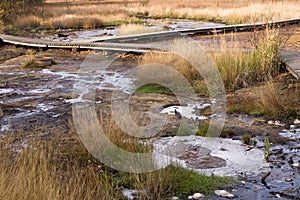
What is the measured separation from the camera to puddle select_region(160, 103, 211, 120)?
6.99m

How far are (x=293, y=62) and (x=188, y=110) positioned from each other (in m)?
2.90

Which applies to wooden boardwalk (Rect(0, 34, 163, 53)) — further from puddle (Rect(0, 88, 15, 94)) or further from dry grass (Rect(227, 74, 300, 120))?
dry grass (Rect(227, 74, 300, 120))

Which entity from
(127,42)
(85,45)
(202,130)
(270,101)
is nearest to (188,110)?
(202,130)

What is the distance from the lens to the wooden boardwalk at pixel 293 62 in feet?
26.4

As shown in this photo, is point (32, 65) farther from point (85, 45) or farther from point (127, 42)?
point (127, 42)

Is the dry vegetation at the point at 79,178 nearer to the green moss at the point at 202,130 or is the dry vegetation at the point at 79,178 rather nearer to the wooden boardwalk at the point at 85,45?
the green moss at the point at 202,130

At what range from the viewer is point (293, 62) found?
896 centimetres

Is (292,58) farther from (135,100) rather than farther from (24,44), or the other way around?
(24,44)

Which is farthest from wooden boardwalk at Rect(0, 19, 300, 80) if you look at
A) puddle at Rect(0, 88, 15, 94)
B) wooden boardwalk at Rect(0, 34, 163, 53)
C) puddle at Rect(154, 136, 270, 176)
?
puddle at Rect(154, 136, 270, 176)

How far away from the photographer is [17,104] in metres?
8.25

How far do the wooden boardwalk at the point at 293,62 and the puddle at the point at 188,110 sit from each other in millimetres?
1733

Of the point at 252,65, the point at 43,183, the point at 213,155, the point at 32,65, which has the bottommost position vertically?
the point at 213,155

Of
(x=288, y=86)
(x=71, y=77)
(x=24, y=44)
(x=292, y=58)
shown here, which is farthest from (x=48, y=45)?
(x=288, y=86)

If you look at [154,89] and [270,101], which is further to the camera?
[154,89]
